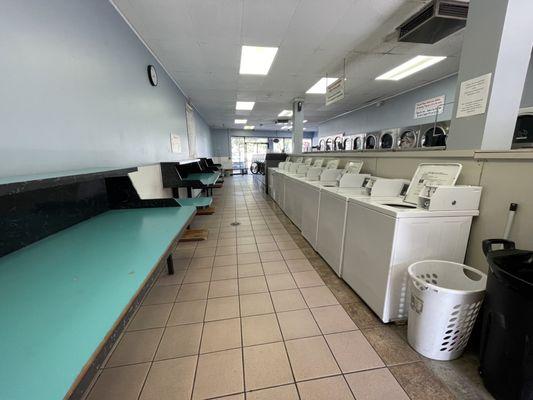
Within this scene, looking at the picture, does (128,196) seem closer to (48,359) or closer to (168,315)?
(168,315)

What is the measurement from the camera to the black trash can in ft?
3.21

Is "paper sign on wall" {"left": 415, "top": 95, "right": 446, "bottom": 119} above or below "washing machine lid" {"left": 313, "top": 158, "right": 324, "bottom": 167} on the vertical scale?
above

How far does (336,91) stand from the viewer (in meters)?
4.46

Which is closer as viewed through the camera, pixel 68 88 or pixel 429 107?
pixel 68 88

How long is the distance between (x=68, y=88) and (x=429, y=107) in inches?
272

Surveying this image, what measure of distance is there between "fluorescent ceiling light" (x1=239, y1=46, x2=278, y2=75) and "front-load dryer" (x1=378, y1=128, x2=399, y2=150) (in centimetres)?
371

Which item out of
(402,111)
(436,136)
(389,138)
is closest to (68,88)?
(436,136)

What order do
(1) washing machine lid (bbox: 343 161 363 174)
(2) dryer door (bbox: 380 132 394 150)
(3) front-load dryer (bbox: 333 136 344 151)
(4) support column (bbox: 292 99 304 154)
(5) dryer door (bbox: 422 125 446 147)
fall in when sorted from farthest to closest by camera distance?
(3) front-load dryer (bbox: 333 136 344 151), (4) support column (bbox: 292 99 304 154), (2) dryer door (bbox: 380 132 394 150), (5) dryer door (bbox: 422 125 446 147), (1) washing machine lid (bbox: 343 161 363 174)

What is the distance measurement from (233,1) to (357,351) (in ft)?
11.4

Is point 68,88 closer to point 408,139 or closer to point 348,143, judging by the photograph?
point 408,139

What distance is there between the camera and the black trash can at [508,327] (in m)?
0.98

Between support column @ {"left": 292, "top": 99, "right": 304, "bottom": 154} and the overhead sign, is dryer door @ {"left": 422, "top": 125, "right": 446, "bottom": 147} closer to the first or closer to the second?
the overhead sign

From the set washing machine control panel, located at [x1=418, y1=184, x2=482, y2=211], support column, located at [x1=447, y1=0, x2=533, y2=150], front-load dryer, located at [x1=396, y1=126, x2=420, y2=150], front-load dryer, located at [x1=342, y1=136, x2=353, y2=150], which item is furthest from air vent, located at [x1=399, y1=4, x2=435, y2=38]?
front-load dryer, located at [x1=342, y1=136, x2=353, y2=150]

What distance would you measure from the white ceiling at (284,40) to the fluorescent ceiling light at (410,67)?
0.19 metres
